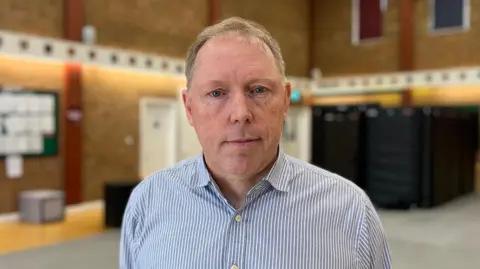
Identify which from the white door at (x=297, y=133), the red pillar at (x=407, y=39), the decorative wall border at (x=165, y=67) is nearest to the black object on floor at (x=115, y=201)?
the decorative wall border at (x=165, y=67)

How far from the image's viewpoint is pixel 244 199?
1.32 meters

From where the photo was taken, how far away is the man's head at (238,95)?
125 centimetres

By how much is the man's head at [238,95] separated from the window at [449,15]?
1227cm

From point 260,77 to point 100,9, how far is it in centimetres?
919

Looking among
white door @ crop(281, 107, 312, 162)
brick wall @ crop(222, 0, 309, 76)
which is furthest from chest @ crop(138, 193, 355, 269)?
white door @ crop(281, 107, 312, 162)

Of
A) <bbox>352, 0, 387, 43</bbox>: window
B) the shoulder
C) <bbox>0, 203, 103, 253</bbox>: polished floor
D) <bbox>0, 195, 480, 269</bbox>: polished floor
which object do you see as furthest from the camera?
<bbox>352, 0, 387, 43</bbox>: window

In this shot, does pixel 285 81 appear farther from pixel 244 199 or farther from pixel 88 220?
pixel 88 220

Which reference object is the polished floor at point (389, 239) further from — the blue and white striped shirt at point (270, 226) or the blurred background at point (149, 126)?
the blue and white striped shirt at point (270, 226)

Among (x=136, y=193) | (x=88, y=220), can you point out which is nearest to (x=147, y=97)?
(x=88, y=220)

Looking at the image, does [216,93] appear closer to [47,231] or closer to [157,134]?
[47,231]

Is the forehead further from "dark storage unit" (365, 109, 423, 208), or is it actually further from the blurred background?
"dark storage unit" (365, 109, 423, 208)

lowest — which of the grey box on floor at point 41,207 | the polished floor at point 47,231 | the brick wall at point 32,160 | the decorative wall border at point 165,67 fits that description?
the polished floor at point 47,231

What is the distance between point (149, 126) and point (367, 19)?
695 centimetres

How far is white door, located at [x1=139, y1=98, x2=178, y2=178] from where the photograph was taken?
10750 millimetres
